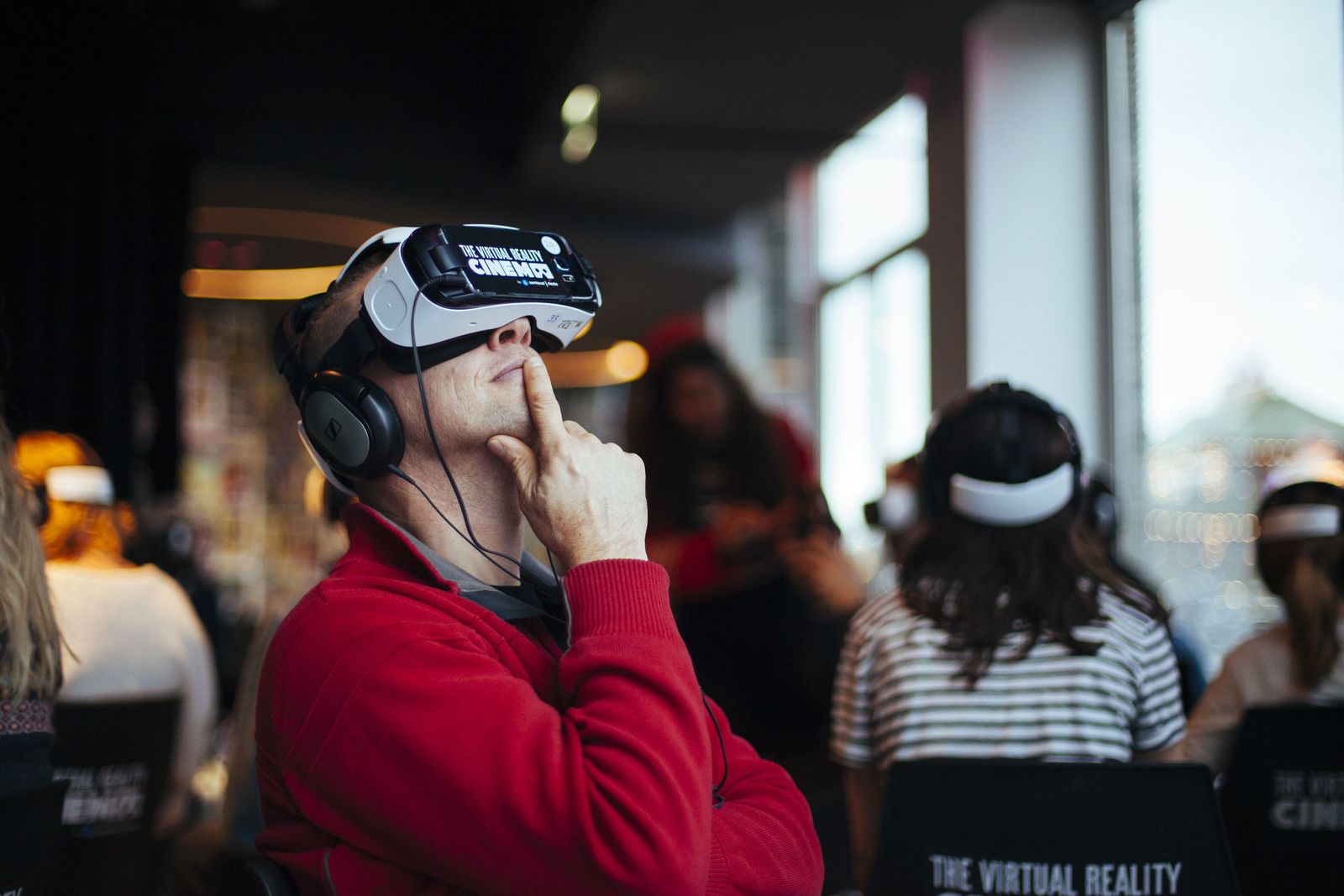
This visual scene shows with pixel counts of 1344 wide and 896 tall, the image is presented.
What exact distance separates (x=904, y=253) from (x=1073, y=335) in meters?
1.65

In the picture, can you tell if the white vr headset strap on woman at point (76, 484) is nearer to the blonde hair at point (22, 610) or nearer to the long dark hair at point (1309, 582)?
the blonde hair at point (22, 610)

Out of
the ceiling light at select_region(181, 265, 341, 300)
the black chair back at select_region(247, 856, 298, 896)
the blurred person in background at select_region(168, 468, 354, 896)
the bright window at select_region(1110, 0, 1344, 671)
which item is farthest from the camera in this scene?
the ceiling light at select_region(181, 265, 341, 300)

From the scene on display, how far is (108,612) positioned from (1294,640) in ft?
8.00

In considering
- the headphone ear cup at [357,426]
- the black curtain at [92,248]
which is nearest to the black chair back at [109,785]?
the headphone ear cup at [357,426]

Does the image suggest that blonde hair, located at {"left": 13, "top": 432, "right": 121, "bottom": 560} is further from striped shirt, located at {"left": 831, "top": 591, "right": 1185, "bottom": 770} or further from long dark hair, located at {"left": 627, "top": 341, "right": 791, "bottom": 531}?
striped shirt, located at {"left": 831, "top": 591, "right": 1185, "bottom": 770}

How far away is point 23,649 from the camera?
1344mm

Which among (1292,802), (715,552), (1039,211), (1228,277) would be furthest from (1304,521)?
(1039,211)

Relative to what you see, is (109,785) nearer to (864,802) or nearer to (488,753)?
(864,802)

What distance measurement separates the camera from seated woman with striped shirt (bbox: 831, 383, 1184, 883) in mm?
1580

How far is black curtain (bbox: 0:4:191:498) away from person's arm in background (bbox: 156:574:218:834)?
2000 mm

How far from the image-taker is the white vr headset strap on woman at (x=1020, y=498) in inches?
65.6

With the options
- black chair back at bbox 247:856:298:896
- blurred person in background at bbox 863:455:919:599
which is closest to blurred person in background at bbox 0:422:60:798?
black chair back at bbox 247:856:298:896

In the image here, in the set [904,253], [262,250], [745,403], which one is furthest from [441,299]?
[262,250]

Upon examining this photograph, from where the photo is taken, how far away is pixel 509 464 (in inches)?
41.0
